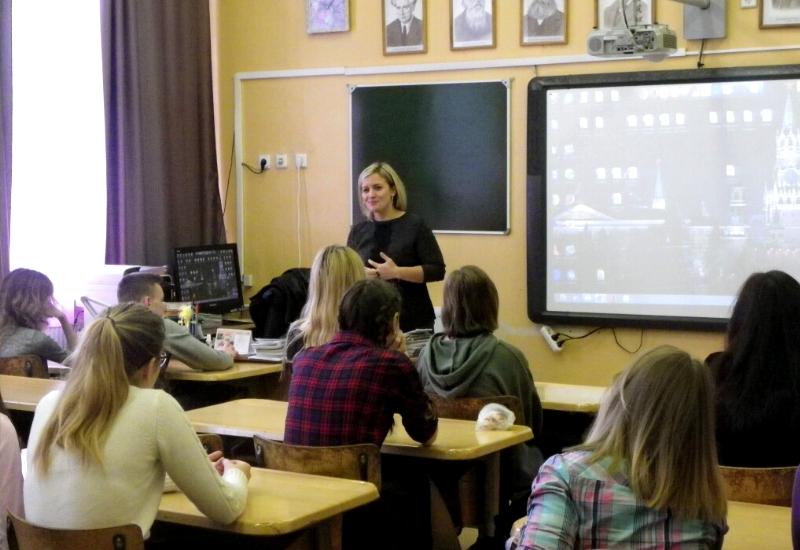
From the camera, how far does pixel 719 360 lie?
9.88ft

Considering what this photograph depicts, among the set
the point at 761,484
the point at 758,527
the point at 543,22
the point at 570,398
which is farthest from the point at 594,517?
the point at 543,22

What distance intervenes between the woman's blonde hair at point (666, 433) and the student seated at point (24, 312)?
3.55 meters

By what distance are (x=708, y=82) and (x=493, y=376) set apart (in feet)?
8.82

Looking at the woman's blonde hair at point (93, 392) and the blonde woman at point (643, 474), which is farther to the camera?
the woman's blonde hair at point (93, 392)

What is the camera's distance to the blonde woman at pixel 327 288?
3991mm

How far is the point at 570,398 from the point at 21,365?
2.36 metres

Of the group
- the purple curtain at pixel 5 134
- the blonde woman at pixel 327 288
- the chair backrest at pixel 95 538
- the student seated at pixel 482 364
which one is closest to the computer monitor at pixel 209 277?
the purple curtain at pixel 5 134

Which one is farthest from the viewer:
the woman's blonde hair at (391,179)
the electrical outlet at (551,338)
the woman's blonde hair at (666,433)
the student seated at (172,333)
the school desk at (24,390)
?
the electrical outlet at (551,338)

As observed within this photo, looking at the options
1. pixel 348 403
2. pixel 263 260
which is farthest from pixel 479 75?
pixel 348 403

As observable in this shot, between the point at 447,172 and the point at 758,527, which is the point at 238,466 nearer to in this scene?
the point at 758,527

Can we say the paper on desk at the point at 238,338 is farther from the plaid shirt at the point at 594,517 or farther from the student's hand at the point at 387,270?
the plaid shirt at the point at 594,517

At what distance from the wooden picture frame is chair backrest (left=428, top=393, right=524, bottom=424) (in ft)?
9.68

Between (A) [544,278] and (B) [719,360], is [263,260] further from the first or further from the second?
(B) [719,360]

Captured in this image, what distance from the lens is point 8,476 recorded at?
110 inches
